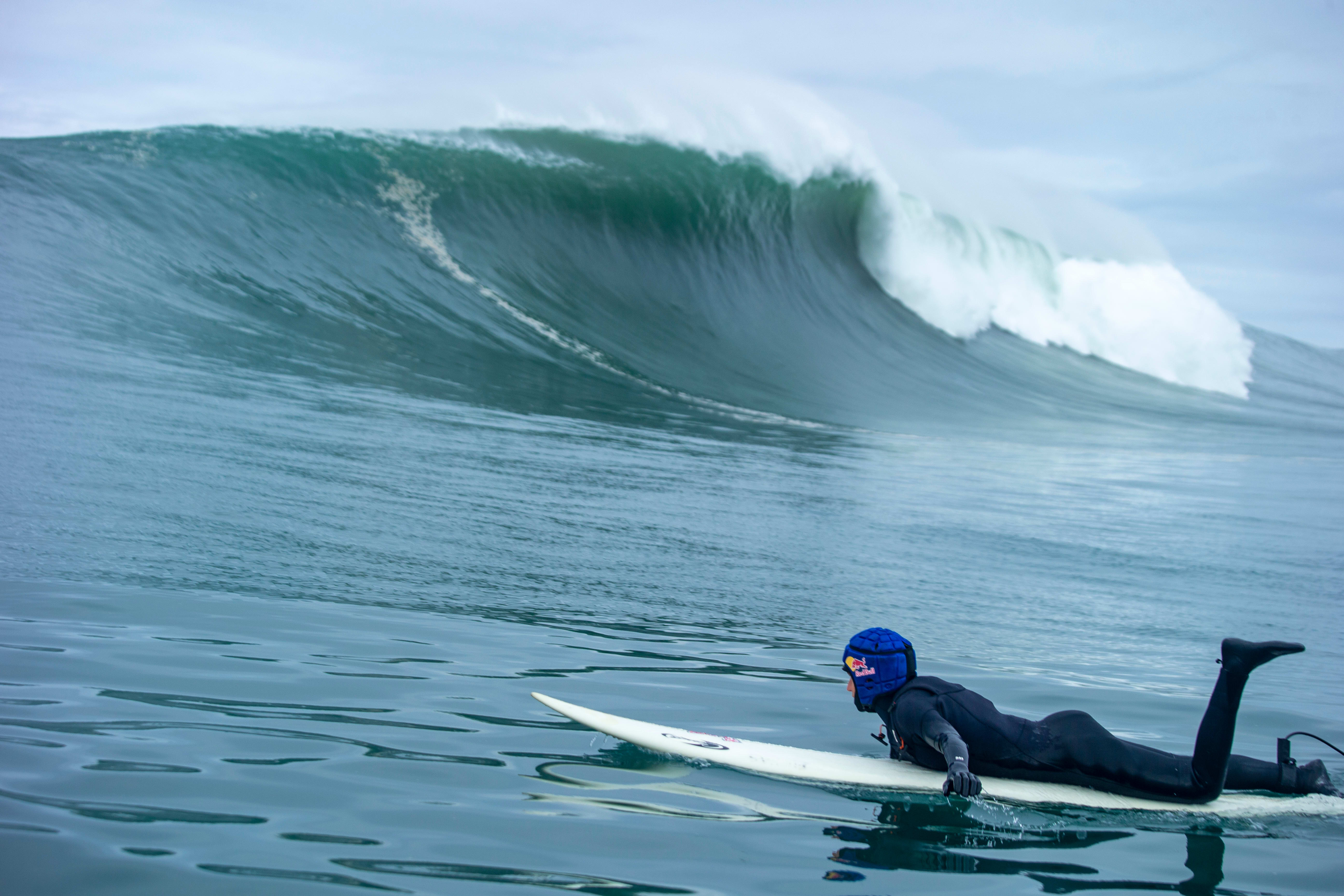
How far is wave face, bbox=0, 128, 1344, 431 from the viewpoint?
13.1m

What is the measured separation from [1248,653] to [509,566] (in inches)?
154

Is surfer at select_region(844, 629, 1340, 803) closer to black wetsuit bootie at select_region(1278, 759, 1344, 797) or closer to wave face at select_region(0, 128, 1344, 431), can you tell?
black wetsuit bootie at select_region(1278, 759, 1344, 797)

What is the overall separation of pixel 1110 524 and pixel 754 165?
54.4 ft

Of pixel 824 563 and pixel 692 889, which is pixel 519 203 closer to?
pixel 824 563

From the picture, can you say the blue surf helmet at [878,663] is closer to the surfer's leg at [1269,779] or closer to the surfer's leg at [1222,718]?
the surfer's leg at [1222,718]

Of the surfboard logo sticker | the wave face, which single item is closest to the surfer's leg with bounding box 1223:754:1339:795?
the surfboard logo sticker

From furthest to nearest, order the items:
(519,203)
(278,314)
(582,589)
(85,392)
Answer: (519,203), (278,314), (85,392), (582,589)

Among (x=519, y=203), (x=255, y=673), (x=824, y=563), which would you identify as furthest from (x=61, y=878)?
(x=519, y=203)

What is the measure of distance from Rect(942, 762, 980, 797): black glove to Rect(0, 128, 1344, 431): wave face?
366 inches

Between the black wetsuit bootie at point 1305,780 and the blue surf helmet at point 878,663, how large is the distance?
1299 millimetres

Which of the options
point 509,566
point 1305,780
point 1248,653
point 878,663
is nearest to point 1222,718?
point 1248,653

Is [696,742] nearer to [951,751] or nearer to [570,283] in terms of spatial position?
[951,751]

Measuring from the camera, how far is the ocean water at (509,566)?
2803mm

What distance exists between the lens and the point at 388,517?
6688 mm
